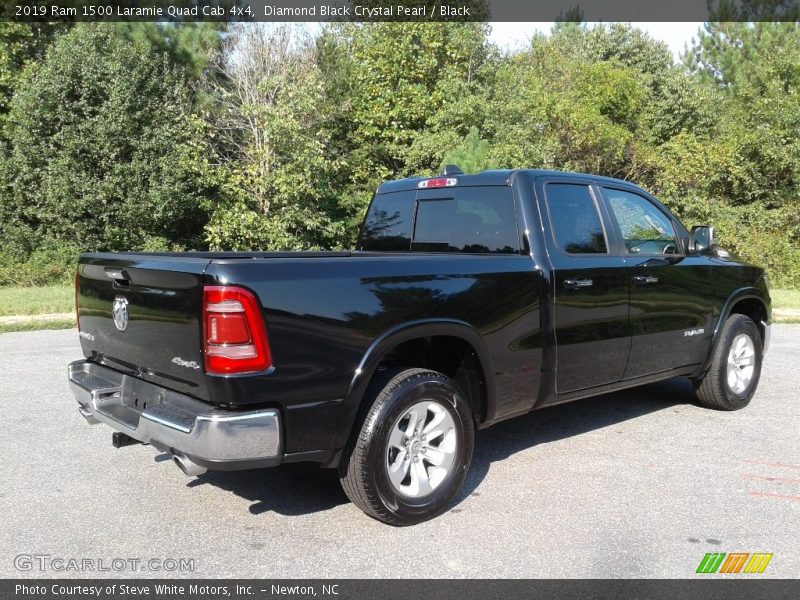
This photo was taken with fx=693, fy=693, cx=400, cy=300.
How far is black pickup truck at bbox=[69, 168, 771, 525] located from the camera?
3.15 metres

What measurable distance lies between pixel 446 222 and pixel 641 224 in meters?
1.62

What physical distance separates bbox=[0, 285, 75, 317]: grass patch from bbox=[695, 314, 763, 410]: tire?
11.5m

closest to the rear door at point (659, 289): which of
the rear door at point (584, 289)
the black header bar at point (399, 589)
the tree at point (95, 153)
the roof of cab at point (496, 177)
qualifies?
the rear door at point (584, 289)

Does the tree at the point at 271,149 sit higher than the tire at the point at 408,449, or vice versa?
the tree at the point at 271,149

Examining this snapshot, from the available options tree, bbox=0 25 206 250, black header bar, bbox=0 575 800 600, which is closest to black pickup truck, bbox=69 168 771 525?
black header bar, bbox=0 575 800 600

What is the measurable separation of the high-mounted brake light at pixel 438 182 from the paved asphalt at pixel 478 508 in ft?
6.38

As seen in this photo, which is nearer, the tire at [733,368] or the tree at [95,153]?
the tire at [733,368]

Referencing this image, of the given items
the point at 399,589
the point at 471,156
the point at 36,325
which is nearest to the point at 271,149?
the point at 471,156

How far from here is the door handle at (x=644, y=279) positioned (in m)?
4.97

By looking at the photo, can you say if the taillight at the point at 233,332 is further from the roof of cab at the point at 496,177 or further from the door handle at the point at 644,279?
the door handle at the point at 644,279

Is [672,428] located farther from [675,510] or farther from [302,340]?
[302,340]

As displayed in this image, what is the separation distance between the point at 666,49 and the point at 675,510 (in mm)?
35287

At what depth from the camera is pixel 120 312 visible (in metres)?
3.76

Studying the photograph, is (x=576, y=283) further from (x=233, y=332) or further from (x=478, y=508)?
(x=233, y=332)
